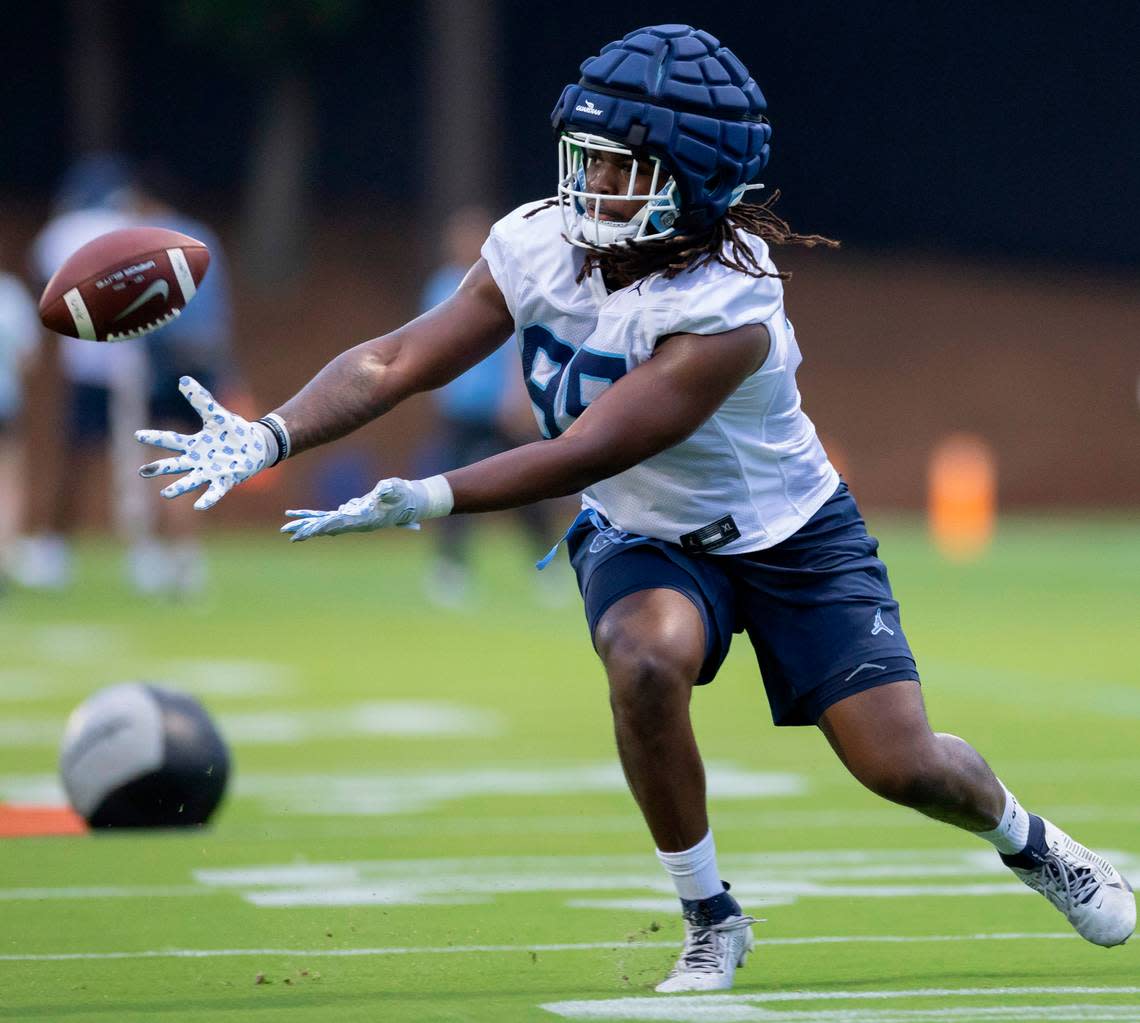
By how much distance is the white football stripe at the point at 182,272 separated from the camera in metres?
5.09

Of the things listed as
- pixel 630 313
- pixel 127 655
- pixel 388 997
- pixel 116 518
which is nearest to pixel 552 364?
Answer: pixel 630 313

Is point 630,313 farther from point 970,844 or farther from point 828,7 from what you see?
point 828,7

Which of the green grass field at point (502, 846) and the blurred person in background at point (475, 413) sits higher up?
the green grass field at point (502, 846)

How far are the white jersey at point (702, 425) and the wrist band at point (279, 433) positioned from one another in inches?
20.9

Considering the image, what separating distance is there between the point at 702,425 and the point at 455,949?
133cm

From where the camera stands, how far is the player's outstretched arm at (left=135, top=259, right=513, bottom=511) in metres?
4.65

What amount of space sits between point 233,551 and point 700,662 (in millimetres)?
15793

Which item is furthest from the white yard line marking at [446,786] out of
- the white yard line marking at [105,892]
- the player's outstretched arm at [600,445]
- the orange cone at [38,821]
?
the player's outstretched arm at [600,445]

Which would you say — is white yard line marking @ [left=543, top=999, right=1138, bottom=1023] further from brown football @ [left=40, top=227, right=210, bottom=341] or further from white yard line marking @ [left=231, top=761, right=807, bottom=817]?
white yard line marking @ [left=231, top=761, right=807, bottom=817]

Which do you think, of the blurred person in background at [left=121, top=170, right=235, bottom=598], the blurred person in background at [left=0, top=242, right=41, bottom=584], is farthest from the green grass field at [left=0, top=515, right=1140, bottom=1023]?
the blurred person in background at [left=0, top=242, right=41, bottom=584]

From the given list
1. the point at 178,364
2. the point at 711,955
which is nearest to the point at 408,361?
the point at 711,955

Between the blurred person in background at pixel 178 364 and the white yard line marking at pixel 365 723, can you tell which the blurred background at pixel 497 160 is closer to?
the blurred person in background at pixel 178 364

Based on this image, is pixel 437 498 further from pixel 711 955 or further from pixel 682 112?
pixel 711 955

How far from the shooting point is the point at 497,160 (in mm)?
23578
